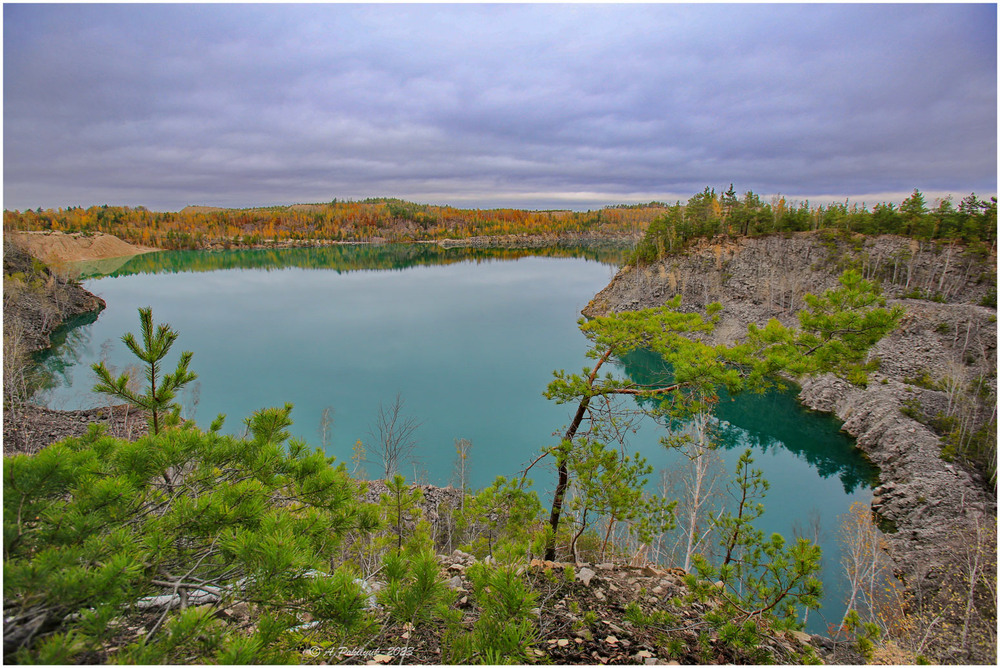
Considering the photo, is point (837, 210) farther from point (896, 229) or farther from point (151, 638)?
point (151, 638)

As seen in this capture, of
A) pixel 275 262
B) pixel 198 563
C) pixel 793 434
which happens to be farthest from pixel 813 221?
pixel 275 262

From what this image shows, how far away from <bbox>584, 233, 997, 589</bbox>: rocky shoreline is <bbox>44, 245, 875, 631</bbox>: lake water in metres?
1.40

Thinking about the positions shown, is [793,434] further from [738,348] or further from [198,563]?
[198,563]

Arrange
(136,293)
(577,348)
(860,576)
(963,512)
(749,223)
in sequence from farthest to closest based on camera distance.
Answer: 1. (136,293)
2. (749,223)
3. (577,348)
4. (963,512)
5. (860,576)

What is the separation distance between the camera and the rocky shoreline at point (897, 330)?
44.6ft

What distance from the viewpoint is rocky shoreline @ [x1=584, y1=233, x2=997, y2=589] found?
13.6m

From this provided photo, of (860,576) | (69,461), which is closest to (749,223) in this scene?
(860,576)

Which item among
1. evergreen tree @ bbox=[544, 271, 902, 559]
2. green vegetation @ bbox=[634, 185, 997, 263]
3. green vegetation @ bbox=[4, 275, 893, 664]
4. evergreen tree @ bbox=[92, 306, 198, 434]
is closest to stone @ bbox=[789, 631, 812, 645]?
green vegetation @ bbox=[4, 275, 893, 664]

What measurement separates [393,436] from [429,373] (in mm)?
8797

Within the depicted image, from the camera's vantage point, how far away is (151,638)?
234 centimetres

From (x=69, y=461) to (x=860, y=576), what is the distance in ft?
50.0

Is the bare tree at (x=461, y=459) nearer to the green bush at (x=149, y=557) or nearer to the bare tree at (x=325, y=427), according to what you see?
the bare tree at (x=325, y=427)

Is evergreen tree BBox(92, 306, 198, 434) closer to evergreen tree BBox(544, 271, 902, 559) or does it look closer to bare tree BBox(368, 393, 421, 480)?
evergreen tree BBox(544, 271, 902, 559)

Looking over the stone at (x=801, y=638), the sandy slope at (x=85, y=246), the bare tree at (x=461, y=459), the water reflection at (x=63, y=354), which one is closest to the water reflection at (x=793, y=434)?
the bare tree at (x=461, y=459)
